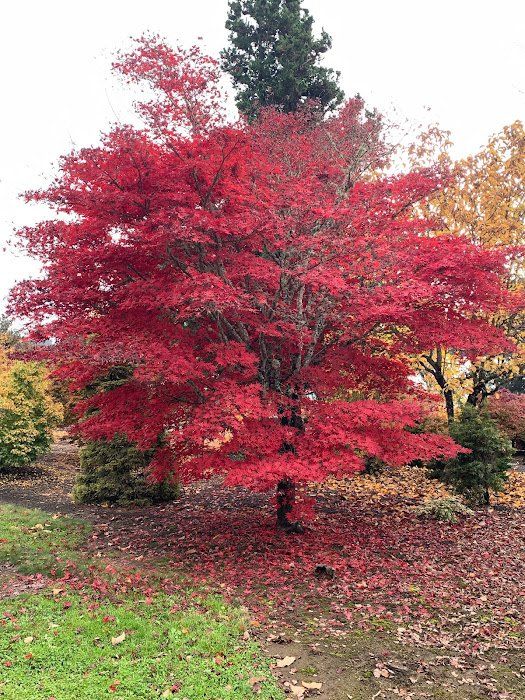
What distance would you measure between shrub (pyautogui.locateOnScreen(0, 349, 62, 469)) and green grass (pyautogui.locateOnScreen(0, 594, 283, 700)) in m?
11.6

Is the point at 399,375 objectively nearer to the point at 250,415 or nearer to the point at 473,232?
the point at 250,415

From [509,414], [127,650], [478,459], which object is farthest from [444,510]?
[509,414]

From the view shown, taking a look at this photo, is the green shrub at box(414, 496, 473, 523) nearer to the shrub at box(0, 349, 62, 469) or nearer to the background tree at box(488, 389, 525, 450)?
the background tree at box(488, 389, 525, 450)

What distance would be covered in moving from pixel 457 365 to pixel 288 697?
12.2 metres

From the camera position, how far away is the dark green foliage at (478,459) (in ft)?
40.5

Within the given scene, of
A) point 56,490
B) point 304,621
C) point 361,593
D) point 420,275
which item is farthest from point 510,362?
point 56,490

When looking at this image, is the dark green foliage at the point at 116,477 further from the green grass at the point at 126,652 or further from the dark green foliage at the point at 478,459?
the dark green foliage at the point at 478,459

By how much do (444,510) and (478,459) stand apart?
1.85 m

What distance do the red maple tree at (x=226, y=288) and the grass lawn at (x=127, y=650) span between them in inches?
77.0

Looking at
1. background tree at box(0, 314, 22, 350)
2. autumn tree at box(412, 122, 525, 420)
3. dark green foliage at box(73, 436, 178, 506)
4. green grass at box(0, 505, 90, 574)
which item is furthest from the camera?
background tree at box(0, 314, 22, 350)

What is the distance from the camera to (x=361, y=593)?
766 cm

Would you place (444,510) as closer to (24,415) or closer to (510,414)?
(510,414)

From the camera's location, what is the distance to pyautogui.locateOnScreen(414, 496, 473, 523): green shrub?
37.2ft

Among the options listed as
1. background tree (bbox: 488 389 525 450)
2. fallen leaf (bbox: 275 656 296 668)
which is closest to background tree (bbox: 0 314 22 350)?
background tree (bbox: 488 389 525 450)
